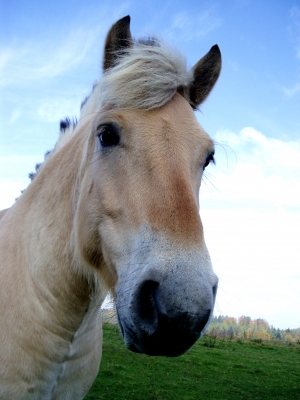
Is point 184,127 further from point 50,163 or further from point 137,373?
point 137,373

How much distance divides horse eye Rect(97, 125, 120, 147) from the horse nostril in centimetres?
113

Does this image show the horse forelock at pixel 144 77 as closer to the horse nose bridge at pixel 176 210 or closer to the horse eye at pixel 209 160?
the horse eye at pixel 209 160

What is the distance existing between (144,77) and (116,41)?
0.58 m

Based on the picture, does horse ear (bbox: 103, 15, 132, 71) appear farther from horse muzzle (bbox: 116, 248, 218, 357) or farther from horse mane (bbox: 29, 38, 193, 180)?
horse muzzle (bbox: 116, 248, 218, 357)

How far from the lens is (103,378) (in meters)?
8.72

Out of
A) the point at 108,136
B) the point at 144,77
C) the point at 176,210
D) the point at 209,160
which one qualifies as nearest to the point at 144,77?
the point at 144,77

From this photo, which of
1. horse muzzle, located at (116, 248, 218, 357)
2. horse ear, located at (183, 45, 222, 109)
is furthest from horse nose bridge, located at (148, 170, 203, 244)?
horse ear, located at (183, 45, 222, 109)

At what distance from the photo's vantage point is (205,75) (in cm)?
355

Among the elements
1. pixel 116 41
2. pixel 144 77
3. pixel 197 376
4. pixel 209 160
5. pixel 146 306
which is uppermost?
pixel 116 41

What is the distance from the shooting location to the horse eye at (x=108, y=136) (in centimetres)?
269

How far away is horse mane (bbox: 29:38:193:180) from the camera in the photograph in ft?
9.20

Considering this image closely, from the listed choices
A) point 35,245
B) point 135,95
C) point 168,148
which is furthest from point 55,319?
point 135,95

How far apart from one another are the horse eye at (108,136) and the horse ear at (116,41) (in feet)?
2.55

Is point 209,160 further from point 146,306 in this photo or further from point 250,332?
Result: point 250,332
